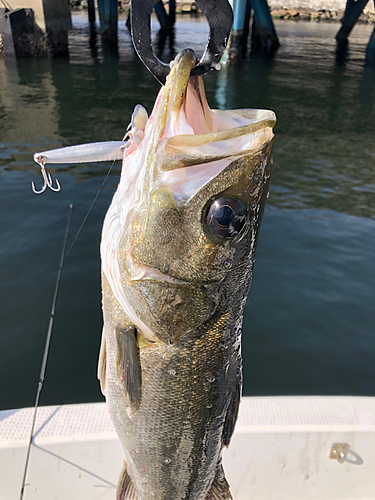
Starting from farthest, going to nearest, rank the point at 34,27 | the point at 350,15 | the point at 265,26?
the point at 350,15
the point at 265,26
the point at 34,27

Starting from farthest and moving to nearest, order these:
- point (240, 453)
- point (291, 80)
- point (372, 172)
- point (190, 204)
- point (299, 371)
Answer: point (291, 80)
point (372, 172)
point (299, 371)
point (240, 453)
point (190, 204)

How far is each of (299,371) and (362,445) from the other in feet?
6.88

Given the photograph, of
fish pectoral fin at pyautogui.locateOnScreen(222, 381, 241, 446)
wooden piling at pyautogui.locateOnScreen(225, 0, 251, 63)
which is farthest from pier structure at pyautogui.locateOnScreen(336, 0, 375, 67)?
fish pectoral fin at pyautogui.locateOnScreen(222, 381, 241, 446)

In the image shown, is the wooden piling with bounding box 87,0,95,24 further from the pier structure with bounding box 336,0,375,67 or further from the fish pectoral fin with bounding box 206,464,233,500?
the fish pectoral fin with bounding box 206,464,233,500

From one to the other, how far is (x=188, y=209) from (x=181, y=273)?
0.27 meters

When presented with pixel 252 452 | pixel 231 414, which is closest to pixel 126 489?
pixel 231 414

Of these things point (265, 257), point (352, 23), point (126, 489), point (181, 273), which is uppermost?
point (181, 273)

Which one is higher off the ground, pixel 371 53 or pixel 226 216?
pixel 226 216

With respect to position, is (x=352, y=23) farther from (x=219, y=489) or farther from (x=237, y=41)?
(x=219, y=489)

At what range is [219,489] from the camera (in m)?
2.36

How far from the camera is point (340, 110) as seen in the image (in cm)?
1761

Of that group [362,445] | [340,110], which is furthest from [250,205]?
[340,110]

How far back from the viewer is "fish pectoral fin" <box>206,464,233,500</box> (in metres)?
2.34

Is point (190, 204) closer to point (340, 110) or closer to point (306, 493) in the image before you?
point (306, 493)
